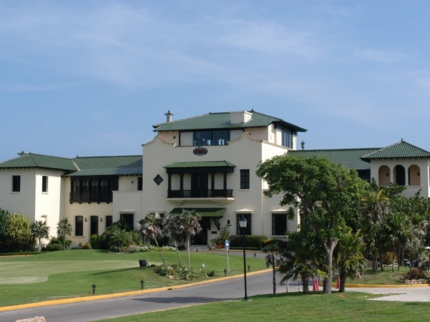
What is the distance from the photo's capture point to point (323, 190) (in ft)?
92.5

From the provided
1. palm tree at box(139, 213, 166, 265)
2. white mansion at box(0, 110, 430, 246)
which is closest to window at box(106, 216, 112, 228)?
white mansion at box(0, 110, 430, 246)


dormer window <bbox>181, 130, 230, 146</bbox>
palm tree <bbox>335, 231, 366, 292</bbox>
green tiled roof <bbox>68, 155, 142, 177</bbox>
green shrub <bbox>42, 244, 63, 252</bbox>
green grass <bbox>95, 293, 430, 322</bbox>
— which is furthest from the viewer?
green tiled roof <bbox>68, 155, 142, 177</bbox>

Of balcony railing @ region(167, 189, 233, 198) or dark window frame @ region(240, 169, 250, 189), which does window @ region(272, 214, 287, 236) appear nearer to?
dark window frame @ region(240, 169, 250, 189)

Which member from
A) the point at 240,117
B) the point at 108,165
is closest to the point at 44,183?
the point at 108,165

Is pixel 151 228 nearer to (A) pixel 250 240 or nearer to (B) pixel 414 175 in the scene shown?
(A) pixel 250 240

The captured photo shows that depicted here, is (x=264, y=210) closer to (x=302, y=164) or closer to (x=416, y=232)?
(x=416, y=232)

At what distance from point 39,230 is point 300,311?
45.2 meters

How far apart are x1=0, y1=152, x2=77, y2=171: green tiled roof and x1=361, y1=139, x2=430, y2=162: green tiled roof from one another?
28.7 meters

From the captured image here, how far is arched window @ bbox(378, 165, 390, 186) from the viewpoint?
196ft

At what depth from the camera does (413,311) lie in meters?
19.6

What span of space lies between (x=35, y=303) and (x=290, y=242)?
1034 cm

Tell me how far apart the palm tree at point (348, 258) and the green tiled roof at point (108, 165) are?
130 feet

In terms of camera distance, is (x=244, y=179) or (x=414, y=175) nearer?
(x=414, y=175)

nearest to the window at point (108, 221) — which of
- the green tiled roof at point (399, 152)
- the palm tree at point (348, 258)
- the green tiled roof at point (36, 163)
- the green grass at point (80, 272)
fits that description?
the green tiled roof at point (36, 163)
